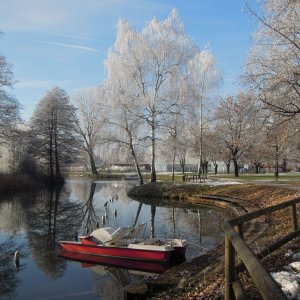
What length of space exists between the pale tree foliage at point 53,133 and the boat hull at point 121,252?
43089 millimetres

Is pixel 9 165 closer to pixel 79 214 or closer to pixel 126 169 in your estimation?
pixel 79 214

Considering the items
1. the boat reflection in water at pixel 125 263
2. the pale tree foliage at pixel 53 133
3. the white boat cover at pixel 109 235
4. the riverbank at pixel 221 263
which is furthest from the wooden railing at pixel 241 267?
the pale tree foliage at pixel 53 133

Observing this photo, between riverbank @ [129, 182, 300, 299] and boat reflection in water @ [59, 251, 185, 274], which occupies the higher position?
riverbank @ [129, 182, 300, 299]

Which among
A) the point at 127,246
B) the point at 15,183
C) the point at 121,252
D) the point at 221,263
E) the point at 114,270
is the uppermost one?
the point at 15,183

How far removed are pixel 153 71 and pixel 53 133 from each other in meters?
25.6

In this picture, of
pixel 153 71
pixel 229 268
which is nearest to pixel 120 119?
pixel 153 71

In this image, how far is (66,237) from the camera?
18.7m

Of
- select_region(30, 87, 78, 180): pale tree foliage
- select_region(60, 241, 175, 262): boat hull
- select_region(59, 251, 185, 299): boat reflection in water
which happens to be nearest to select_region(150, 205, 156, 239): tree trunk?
select_region(60, 241, 175, 262): boat hull

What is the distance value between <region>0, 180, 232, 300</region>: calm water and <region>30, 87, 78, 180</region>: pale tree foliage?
22.7m

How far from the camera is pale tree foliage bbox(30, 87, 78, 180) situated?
5772cm

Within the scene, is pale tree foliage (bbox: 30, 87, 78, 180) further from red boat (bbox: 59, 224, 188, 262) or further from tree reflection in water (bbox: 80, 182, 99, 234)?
red boat (bbox: 59, 224, 188, 262)

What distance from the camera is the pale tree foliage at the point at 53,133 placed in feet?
189

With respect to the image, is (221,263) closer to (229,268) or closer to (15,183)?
(229,268)

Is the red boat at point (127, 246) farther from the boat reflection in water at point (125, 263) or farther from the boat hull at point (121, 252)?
the boat reflection in water at point (125, 263)
